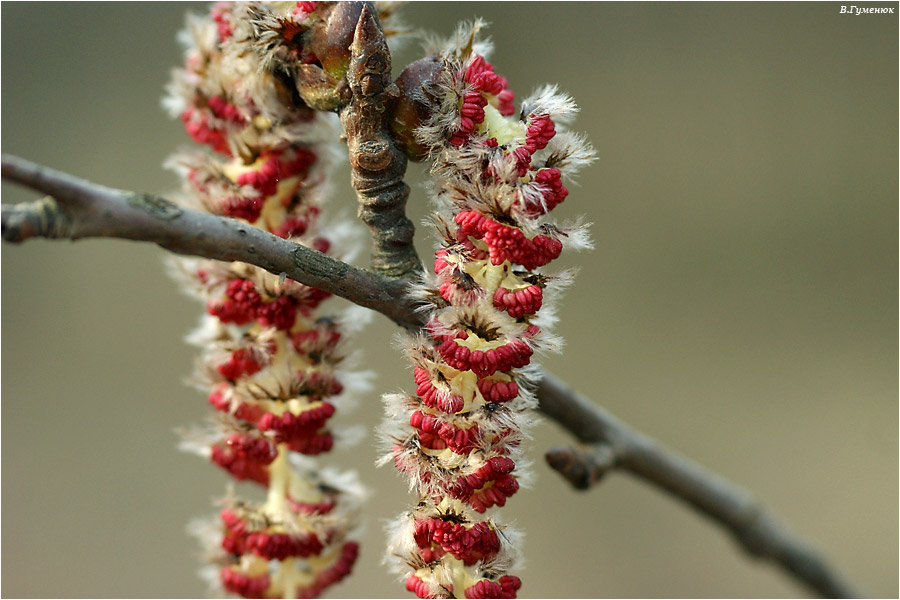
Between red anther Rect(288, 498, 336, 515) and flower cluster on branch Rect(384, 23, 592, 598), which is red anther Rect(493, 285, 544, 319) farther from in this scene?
red anther Rect(288, 498, 336, 515)

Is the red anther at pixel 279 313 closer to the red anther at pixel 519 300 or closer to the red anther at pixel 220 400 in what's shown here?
the red anther at pixel 220 400

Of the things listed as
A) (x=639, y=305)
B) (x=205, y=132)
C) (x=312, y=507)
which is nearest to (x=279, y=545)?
(x=312, y=507)

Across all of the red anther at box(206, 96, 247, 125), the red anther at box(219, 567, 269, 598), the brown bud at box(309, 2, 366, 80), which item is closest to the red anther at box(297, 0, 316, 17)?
the brown bud at box(309, 2, 366, 80)

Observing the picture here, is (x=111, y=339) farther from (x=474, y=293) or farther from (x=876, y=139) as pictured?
(x=876, y=139)

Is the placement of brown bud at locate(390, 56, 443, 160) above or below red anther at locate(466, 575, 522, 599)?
above

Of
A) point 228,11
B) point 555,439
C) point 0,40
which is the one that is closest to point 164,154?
point 0,40

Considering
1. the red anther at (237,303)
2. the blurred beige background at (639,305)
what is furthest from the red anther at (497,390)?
the blurred beige background at (639,305)
